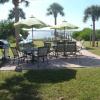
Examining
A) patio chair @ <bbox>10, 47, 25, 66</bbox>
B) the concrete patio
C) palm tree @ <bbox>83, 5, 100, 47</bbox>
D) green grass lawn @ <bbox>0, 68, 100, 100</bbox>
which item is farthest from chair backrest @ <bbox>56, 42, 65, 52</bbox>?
palm tree @ <bbox>83, 5, 100, 47</bbox>

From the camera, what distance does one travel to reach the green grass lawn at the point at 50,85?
9.19 m

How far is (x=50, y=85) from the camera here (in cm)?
1017

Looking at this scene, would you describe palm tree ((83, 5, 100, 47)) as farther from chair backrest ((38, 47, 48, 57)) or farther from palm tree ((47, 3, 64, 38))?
chair backrest ((38, 47, 48, 57))

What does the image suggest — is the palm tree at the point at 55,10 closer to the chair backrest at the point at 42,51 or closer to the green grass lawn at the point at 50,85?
the chair backrest at the point at 42,51

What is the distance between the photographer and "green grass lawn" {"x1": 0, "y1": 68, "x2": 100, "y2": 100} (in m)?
9.19

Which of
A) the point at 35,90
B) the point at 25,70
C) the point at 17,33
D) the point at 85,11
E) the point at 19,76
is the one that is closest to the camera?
the point at 35,90

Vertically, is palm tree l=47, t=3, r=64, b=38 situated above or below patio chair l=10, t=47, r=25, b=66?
above

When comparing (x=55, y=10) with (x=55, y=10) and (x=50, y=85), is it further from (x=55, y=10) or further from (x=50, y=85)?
(x=50, y=85)

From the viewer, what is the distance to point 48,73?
12.0 metres

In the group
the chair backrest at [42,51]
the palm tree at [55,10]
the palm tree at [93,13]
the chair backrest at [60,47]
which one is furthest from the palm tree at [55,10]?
the chair backrest at [42,51]

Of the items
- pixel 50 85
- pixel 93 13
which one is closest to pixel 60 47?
pixel 50 85

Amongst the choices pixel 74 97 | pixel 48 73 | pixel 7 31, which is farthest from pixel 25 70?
pixel 7 31

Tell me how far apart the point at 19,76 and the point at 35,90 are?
6.36ft

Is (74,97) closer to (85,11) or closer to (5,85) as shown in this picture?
(5,85)
